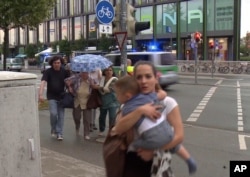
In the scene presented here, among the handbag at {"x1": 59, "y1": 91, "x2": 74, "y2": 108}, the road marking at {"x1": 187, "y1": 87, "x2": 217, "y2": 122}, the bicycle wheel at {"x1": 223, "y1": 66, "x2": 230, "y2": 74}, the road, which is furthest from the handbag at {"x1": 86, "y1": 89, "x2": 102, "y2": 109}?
the bicycle wheel at {"x1": 223, "y1": 66, "x2": 230, "y2": 74}

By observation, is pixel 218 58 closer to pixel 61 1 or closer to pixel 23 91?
pixel 61 1

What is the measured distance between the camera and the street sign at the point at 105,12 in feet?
34.3

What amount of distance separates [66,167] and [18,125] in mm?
1847

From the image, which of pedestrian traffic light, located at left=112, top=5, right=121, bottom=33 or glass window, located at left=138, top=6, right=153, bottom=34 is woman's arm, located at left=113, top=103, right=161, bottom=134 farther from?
glass window, located at left=138, top=6, right=153, bottom=34

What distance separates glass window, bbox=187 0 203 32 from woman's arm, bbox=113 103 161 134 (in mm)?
47310

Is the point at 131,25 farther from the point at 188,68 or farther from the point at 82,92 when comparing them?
the point at 188,68

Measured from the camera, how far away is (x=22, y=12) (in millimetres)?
15781

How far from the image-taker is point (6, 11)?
50.2 ft

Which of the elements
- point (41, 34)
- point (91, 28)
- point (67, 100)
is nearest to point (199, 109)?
point (67, 100)

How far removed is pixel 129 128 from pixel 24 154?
189cm

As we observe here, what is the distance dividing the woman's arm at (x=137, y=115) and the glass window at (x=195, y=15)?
1863 inches

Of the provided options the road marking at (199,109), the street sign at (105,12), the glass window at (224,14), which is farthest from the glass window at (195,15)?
the street sign at (105,12)

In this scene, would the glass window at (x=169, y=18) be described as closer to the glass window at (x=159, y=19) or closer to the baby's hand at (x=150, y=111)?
the glass window at (x=159, y=19)

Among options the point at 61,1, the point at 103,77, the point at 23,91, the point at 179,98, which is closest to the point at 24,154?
the point at 23,91
